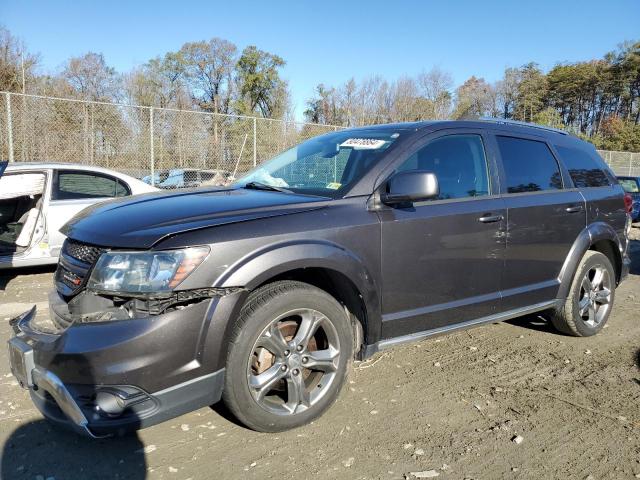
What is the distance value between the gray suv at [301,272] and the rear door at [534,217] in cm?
2

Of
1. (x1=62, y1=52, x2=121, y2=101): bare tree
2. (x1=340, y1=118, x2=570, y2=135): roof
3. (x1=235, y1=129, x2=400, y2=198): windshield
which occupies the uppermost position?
(x1=62, y1=52, x2=121, y2=101): bare tree

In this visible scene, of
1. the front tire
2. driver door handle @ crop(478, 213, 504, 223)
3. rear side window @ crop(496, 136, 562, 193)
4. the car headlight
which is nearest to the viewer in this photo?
the car headlight

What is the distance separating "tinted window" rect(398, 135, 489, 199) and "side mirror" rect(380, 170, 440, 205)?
0.35 metres

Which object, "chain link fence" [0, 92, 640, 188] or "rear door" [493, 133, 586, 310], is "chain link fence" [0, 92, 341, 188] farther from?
"rear door" [493, 133, 586, 310]

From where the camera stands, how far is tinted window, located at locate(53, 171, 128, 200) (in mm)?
6621

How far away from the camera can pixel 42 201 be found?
6.45 metres

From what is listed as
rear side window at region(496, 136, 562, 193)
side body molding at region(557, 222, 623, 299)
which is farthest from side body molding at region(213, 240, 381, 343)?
side body molding at region(557, 222, 623, 299)

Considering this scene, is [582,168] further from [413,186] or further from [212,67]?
[212,67]

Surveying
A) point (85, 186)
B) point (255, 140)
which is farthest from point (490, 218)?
point (255, 140)

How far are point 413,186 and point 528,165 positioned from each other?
1627 millimetres

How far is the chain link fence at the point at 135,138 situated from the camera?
34.5 feet

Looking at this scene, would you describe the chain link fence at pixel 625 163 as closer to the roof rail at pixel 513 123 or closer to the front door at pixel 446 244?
the roof rail at pixel 513 123

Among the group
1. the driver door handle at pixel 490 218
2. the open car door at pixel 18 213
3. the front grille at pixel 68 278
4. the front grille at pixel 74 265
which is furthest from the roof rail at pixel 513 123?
the open car door at pixel 18 213

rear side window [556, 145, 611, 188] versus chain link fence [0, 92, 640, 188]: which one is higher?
chain link fence [0, 92, 640, 188]
